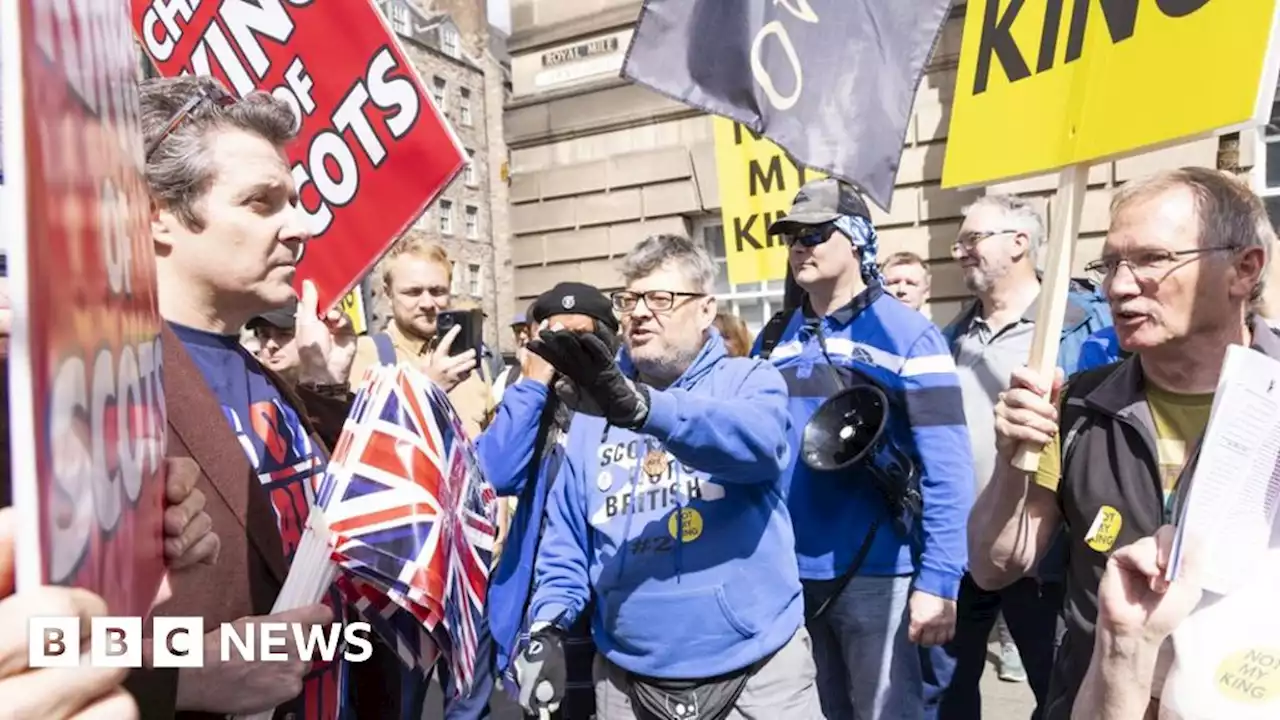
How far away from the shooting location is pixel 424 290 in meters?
3.96

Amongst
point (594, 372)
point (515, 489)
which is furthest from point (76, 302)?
point (515, 489)

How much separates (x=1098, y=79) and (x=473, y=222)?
36.4 m

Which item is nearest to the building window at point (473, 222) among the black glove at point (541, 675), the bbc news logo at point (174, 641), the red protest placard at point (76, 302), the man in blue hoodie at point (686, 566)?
the man in blue hoodie at point (686, 566)

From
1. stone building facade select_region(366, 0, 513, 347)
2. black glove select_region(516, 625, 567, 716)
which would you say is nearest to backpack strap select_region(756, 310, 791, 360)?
black glove select_region(516, 625, 567, 716)

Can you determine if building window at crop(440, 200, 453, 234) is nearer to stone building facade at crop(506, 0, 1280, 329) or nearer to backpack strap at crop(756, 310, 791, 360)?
stone building facade at crop(506, 0, 1280, 329)

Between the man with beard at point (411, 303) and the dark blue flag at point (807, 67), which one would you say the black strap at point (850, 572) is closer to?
the dark blue flag at point (807, 67)

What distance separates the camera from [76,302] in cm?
53

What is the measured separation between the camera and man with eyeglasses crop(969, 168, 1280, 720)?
1798mm

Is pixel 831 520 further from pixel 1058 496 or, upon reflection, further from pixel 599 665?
pixel 1058 496

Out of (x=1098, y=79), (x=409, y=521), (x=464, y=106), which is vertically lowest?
(x=409, y=521)

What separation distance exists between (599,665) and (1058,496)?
1.34 meters

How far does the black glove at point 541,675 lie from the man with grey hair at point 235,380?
549 millimetres

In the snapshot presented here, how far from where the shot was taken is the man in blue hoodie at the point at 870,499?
3049 mm

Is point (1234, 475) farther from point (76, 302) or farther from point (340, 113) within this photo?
point (340, 113)
